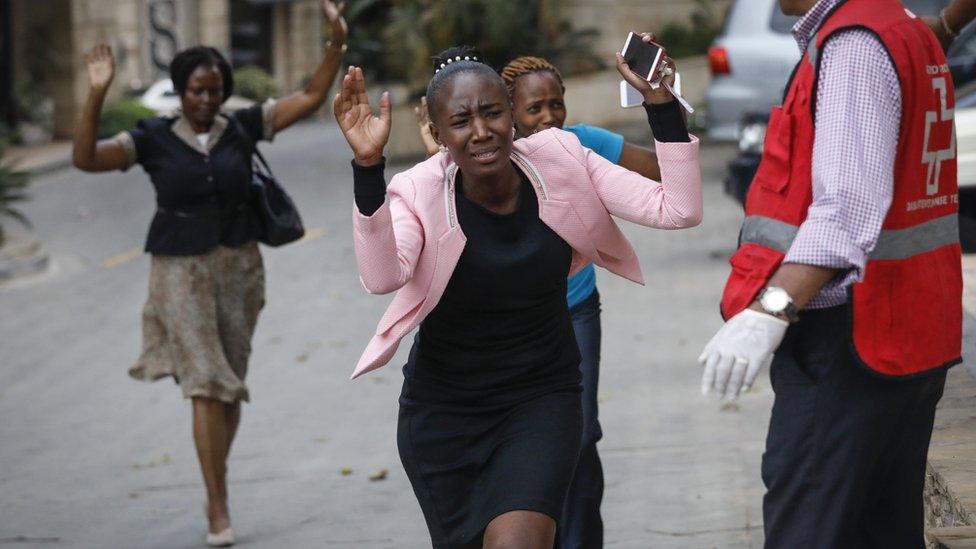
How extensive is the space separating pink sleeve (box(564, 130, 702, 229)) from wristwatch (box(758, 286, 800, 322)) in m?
0.84

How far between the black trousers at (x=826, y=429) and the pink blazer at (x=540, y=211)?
2.17 ft

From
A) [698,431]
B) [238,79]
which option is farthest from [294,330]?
[238,79]

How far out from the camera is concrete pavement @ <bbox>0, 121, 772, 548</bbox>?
253 inches

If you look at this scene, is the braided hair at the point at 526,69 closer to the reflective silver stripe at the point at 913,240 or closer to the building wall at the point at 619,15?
the reflective silver stripe at the point at 913,240

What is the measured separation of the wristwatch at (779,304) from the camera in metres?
2.87

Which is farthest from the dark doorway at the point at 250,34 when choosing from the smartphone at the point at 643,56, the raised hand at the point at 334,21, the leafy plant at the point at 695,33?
the smartphone at the point at 643,56

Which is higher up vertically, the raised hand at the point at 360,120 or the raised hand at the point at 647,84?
the raised hand at the point at 647,84

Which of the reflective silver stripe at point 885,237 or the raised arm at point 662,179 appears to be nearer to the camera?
the reflective silver stripe at point 885,237

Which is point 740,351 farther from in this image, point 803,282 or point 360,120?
point 360,120

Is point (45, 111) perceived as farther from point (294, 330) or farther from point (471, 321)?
point (471, 321)

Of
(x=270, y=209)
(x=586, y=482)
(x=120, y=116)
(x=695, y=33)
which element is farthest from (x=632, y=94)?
(x=120, y=116)

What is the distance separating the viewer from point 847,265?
9.50 ft

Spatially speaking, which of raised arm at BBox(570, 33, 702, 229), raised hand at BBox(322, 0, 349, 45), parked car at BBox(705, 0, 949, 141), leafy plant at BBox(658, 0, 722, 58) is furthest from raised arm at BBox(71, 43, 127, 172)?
leafy plant at BBox(658, 0, 722, 58)

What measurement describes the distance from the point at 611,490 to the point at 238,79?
25105mm
